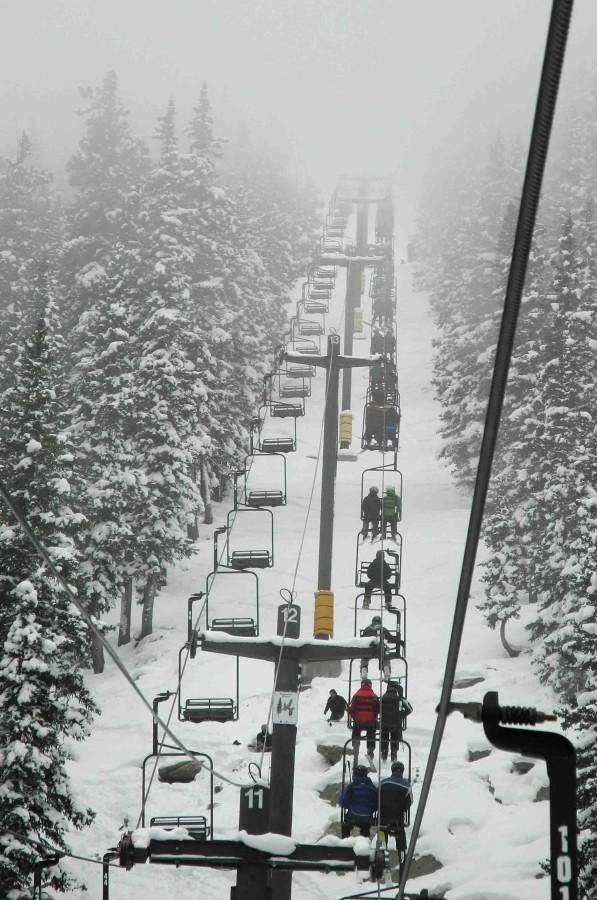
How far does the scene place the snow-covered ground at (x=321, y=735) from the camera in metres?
18.3

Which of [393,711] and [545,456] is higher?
[545,456]

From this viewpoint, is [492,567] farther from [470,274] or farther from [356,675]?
[470,274]

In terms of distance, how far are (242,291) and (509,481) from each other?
20904 mm

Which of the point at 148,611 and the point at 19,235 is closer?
the point at 148,611

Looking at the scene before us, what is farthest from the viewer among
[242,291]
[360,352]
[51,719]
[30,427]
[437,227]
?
[437,227]

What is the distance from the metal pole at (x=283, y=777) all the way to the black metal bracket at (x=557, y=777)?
5983 millimetres

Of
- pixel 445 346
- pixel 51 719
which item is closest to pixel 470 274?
pixel 445 346

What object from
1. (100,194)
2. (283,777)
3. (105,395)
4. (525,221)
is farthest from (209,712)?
(100,194)

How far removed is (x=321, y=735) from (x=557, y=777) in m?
18.7

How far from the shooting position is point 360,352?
63.1 m

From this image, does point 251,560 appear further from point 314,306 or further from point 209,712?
point 314,306

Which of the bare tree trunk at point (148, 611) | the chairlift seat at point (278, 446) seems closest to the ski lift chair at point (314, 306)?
the bare tree trunk at point (148, 611)

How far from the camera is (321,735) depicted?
74.3 ft

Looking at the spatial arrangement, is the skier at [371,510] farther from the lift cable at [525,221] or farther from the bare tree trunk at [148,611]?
the lift cable at [525,221]
